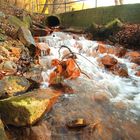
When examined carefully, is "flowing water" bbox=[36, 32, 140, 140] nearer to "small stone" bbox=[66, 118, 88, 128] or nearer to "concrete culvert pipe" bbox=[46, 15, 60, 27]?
"small stone" bbox=[66, 118, 88, 128]

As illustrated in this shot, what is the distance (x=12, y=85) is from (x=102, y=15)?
9.72m

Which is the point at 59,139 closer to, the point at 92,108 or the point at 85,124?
the point at 85,124

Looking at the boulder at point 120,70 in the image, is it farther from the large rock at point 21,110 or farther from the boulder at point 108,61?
the large rock at point 21,110

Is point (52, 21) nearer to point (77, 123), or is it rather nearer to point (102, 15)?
point (102, 15)

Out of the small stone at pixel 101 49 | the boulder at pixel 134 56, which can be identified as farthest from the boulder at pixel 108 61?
the small stone at pixel 101 49

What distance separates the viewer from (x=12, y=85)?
6066 mm

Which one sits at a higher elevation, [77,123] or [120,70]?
[120,70]

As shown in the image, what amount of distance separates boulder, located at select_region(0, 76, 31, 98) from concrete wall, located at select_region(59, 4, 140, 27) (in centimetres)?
771

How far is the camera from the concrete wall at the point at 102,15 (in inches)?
490

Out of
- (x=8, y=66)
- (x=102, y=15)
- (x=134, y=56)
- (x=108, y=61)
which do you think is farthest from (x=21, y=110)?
(x=102, y=15)

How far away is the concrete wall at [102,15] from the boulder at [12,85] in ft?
25.3

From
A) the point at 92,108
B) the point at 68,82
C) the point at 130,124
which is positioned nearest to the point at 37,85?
the point at 68,82

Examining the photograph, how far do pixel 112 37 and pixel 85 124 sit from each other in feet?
26.4

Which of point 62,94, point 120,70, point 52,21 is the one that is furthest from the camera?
point 52,21
